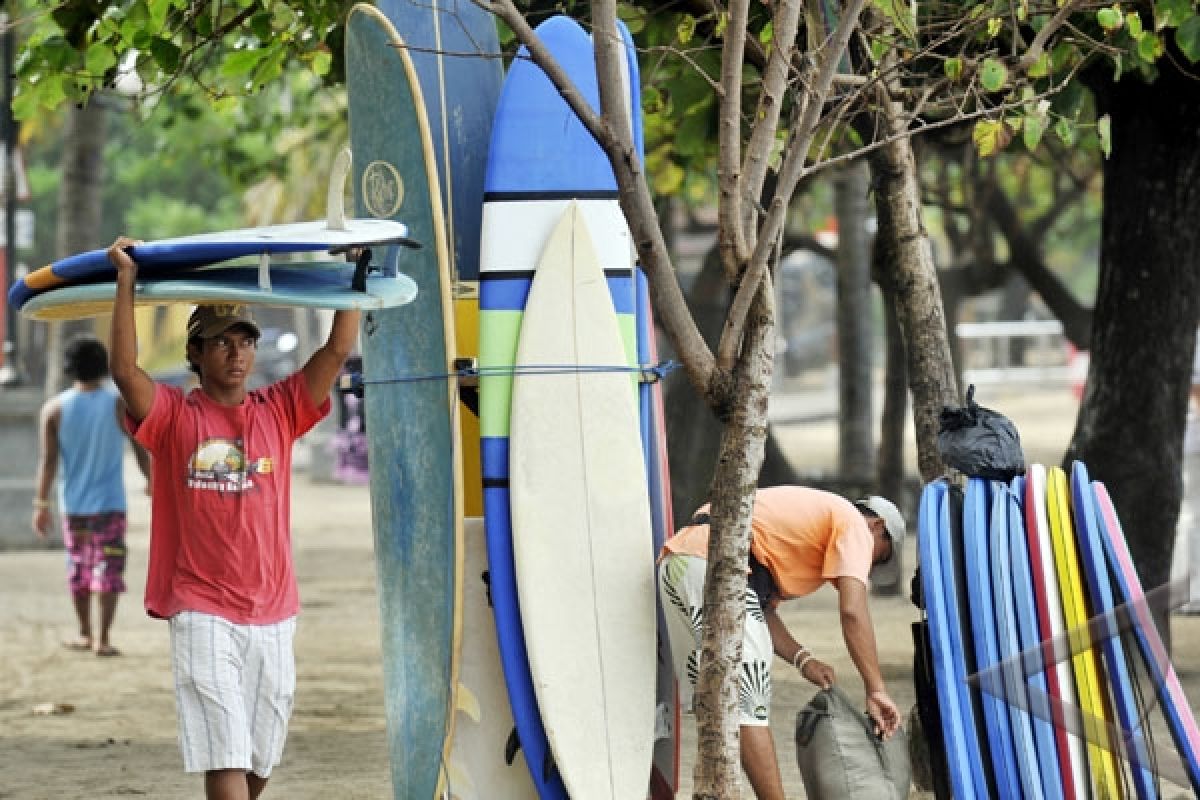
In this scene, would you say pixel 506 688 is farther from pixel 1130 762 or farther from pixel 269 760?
pixel 1130 762

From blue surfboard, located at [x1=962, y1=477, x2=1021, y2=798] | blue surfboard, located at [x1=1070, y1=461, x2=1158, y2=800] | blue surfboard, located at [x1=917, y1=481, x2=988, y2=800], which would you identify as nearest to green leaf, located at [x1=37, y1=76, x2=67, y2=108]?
blue surfboard, located at [x1=917, y1=481, x2=988, y2=800]

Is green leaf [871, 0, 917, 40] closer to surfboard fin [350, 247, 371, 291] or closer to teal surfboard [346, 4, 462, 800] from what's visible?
teal surfboard [346, 4, 462, 800]

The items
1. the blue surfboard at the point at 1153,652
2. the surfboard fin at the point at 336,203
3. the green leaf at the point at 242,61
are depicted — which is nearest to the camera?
the blue surfboard at the point at 1153,652

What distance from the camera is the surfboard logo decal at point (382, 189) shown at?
5.84m

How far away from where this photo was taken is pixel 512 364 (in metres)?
5.58

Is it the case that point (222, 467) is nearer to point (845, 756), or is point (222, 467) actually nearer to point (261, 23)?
point (845, 756)

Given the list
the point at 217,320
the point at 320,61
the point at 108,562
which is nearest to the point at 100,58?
the point at 320,61

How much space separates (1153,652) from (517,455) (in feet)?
5.64

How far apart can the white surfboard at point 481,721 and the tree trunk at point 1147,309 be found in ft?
14.1

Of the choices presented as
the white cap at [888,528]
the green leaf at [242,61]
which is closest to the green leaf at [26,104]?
the green leaf at [242,61]

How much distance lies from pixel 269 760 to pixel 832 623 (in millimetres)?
6301

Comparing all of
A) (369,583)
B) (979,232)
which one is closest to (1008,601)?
(369,583)

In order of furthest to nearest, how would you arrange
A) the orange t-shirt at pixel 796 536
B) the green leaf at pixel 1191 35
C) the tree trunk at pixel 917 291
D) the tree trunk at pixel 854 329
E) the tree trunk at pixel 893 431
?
the tree trunk at pixel 854 329 < the tree trunk at pixel 893 431 < the green leaf at pixel 1191 35 < the tree trunk at pixel 917 291 < the orange t-shirt at pixel 796 536

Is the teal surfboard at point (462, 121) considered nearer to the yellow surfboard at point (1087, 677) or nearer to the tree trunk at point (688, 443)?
the yellow surfboard at point (1087, 677)
